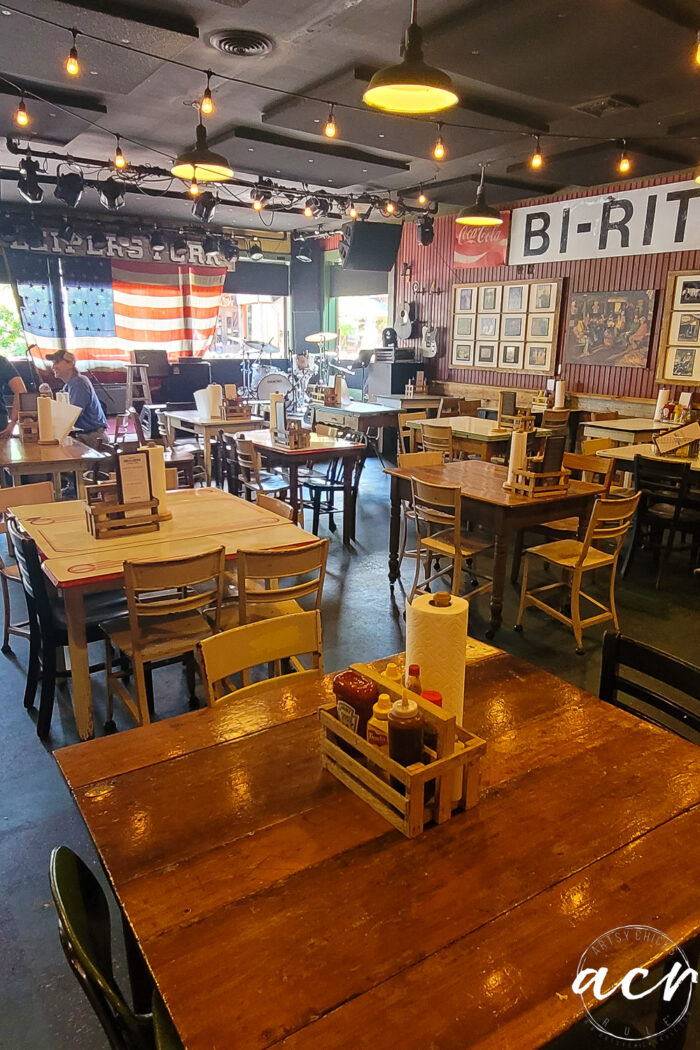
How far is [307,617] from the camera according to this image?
6.68 ft

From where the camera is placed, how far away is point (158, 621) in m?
3.00

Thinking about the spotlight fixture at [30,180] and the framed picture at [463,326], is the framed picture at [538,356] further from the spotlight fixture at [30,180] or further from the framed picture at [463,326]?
the spotlight fixture at [30,180]

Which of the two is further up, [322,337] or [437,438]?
[322,337]

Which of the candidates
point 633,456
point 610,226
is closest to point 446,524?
point 633,456

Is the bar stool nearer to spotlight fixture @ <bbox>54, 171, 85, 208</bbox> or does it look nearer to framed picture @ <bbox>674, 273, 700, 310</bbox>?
spotlight fixture @ <bbox>54, 171, 85, 208</bbox>

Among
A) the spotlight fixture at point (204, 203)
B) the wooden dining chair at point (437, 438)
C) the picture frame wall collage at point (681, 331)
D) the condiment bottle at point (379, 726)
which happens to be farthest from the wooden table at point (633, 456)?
the spotlight fixture at point (204, 203)

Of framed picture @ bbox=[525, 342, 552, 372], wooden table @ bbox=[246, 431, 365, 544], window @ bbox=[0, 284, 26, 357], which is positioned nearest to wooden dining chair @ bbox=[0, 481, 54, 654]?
wooden table @ bbox=[246, 431, 365, 544]

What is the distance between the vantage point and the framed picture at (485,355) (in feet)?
30.7

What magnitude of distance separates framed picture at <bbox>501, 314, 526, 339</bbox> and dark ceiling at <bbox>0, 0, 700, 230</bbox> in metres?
1.60

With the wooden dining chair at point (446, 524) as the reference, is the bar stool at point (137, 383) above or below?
above

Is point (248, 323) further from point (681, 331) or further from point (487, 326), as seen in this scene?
point (681, 331)

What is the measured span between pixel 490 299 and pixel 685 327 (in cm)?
285

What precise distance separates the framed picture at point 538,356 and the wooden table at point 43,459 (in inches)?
226

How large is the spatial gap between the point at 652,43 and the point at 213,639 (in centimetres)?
403
